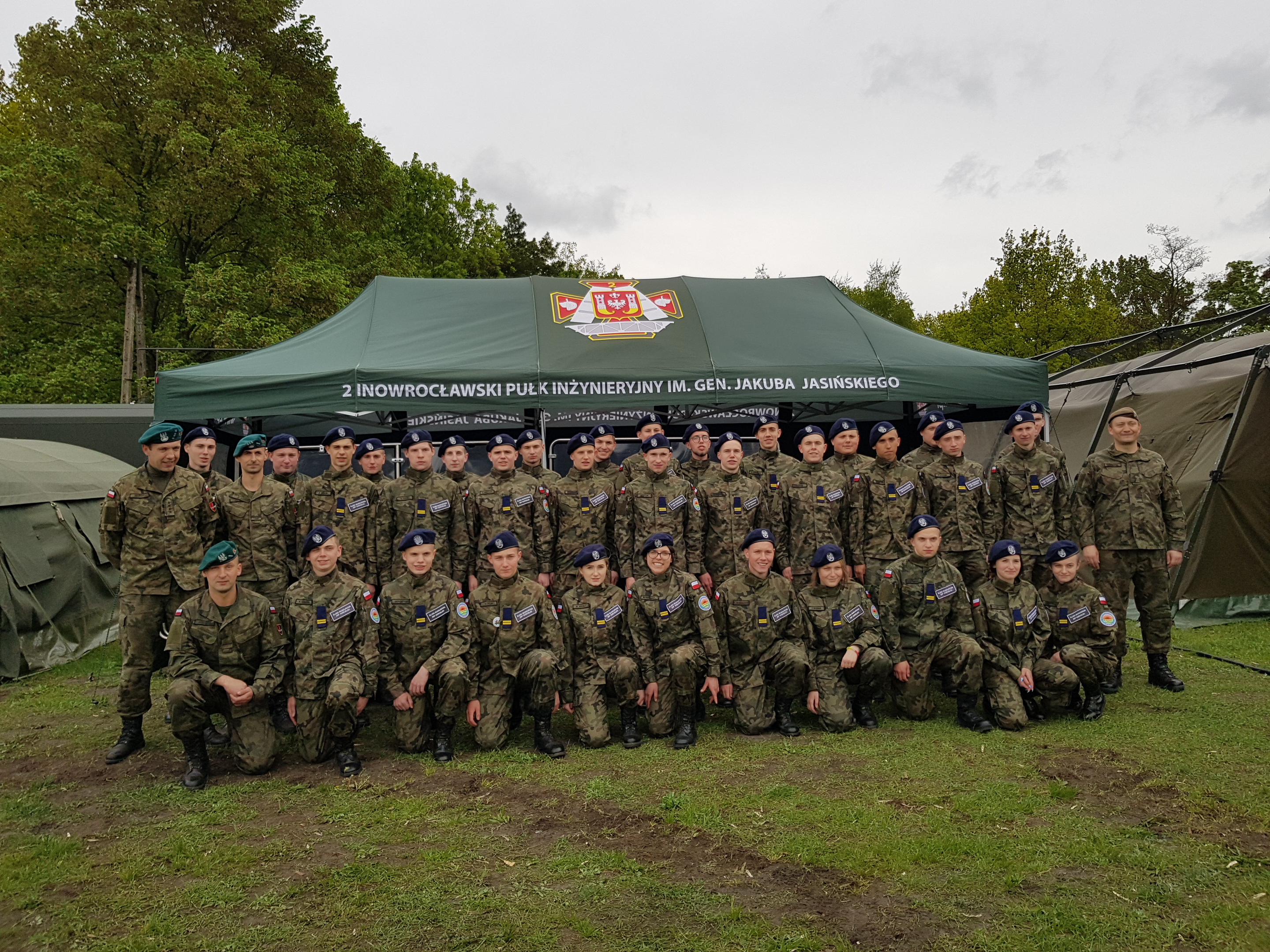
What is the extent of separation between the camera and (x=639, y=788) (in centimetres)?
452

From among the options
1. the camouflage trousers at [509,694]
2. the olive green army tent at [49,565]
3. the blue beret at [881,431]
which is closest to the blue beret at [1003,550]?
the blue beret at [881,431]

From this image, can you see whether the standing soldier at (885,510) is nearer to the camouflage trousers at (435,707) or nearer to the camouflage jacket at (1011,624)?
the camouflage jacket at (1011,624)

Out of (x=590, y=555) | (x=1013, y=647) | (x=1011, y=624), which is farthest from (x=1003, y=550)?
(x=590, y=555)

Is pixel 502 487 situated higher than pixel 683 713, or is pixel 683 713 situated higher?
pixel 502 487

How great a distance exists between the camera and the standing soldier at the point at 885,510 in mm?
6566

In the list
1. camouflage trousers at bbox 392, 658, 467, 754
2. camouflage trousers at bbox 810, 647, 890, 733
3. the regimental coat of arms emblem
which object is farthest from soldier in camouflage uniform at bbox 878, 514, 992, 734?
the regimental coat of arms emblem

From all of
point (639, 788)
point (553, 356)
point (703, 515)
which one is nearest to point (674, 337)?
point (553, 356)

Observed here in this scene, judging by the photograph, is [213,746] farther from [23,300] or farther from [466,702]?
[23,300]

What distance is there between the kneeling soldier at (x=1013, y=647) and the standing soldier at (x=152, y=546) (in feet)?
17.2

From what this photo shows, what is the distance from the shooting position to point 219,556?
4.95 metres

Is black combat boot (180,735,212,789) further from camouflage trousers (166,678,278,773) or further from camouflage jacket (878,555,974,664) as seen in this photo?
camouflage jacket (878,555,974,664)

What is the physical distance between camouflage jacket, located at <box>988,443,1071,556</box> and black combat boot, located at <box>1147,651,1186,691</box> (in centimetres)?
108

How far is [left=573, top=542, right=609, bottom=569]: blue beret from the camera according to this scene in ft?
18.7

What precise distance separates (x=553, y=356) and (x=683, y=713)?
395cm
